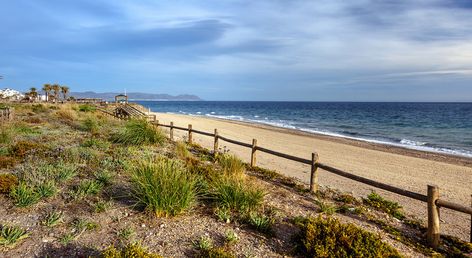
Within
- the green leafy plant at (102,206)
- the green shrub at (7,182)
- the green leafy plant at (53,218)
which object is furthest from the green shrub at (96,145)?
the green leafy plant at (53,218)

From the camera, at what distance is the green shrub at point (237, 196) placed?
5.89 metres

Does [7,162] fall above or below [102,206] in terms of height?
above

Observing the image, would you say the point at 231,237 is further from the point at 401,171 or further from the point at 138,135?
the point at 401,171

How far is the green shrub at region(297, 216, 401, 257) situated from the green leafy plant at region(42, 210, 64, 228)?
3682 mm

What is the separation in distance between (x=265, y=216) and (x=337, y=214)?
1626 millimetres

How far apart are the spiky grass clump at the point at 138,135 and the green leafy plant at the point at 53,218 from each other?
660 centimetres

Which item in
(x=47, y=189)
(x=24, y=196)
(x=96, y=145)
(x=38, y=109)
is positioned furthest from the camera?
(x=38, y=109)

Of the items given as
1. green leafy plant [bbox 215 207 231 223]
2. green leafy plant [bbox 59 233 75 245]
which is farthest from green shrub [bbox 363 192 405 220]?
green leafy plant [bbox 59 233 75 245]

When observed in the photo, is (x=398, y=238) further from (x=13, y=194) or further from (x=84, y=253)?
(x=13, y=194)

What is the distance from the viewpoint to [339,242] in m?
4.53

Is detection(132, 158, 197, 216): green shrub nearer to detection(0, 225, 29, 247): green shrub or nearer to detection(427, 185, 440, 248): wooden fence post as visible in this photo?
detection(0, 225, 29, 247): green shrub

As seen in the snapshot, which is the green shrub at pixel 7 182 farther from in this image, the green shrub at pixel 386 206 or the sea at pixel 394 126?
the sea at pixel 394 126

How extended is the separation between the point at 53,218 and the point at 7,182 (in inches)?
75.4

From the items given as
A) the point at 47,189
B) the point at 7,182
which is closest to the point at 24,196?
the point at 47,189
